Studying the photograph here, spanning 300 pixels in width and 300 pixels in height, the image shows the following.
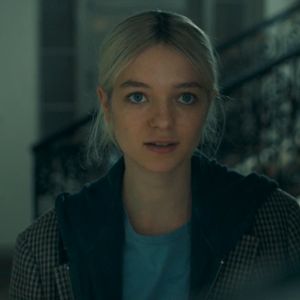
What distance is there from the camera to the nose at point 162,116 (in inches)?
80.7

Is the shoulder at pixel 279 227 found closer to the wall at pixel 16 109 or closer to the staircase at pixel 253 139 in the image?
the staircase at pixel 253 139

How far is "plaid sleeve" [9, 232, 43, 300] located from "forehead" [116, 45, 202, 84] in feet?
1.66

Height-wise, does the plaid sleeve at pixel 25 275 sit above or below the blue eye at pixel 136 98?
below

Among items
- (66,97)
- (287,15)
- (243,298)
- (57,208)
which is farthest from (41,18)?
(243,298)

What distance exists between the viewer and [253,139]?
6.85 m

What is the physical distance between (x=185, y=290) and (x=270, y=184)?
1.09 feet

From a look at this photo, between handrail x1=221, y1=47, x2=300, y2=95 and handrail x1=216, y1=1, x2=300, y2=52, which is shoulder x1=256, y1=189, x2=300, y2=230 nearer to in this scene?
handrail x1=221, y1=47, x2=300, y2=95

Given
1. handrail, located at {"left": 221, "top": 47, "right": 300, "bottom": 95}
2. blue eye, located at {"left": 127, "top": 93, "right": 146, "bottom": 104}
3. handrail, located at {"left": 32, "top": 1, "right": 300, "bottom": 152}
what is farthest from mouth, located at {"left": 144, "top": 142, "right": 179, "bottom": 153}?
handrail, located at {"left": 221, "top": 47, "right": 300, "bottom": 95}

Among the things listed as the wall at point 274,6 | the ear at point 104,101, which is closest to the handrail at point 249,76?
the wall at point 274,6

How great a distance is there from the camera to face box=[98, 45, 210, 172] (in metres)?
2.07

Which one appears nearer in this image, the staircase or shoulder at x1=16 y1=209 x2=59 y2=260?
shoulder at x1=16 y1=209 x2=59 y2=260

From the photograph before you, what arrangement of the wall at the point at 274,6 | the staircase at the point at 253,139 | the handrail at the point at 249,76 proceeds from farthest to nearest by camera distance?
the wall at the point at 274,6 < the staircase at the point at 253,139 < the handrail at the point at 249,76

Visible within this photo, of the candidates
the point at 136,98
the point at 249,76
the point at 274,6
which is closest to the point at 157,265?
the point at 136,98

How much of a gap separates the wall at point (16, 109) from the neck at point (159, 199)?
655cm
